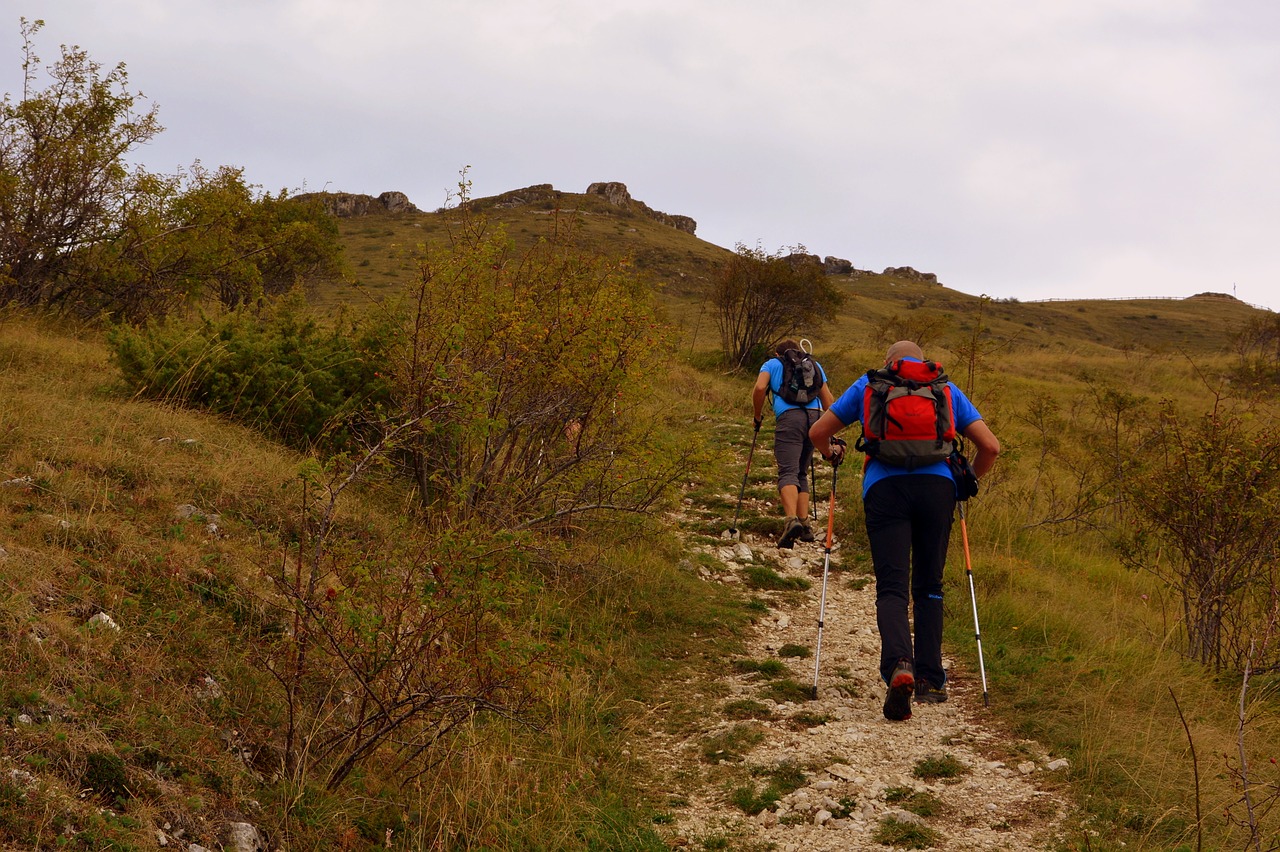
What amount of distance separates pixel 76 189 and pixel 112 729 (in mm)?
8601

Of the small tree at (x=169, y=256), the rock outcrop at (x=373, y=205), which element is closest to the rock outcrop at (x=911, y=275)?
the rock outcrop at (x=373, y=205)

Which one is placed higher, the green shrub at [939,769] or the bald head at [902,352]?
the bald head at [902,352]

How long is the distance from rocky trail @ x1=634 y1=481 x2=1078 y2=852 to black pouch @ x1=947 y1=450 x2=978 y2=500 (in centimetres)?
135

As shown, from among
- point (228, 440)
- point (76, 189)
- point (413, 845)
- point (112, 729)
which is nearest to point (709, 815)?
point (413, 845)

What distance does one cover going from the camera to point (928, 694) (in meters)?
5.46

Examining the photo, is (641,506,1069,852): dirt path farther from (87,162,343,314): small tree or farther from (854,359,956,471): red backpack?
(87,162,343,314): small tree

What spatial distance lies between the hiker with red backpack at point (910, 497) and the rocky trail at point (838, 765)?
1.09 ft

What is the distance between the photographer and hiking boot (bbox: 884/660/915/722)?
4.97 meters

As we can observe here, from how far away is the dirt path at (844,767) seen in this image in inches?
154

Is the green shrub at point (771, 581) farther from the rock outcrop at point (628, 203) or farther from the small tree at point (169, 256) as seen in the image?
the rock outcrop at point (628, 203)

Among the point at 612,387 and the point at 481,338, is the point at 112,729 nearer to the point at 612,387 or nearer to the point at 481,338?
the point at 481,338

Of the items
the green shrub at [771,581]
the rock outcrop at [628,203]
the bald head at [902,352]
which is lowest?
the green shrub at [771,581]

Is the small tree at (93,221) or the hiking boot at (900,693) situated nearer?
the hiking boot at (900,693)

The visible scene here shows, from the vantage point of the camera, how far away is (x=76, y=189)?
9.63m
